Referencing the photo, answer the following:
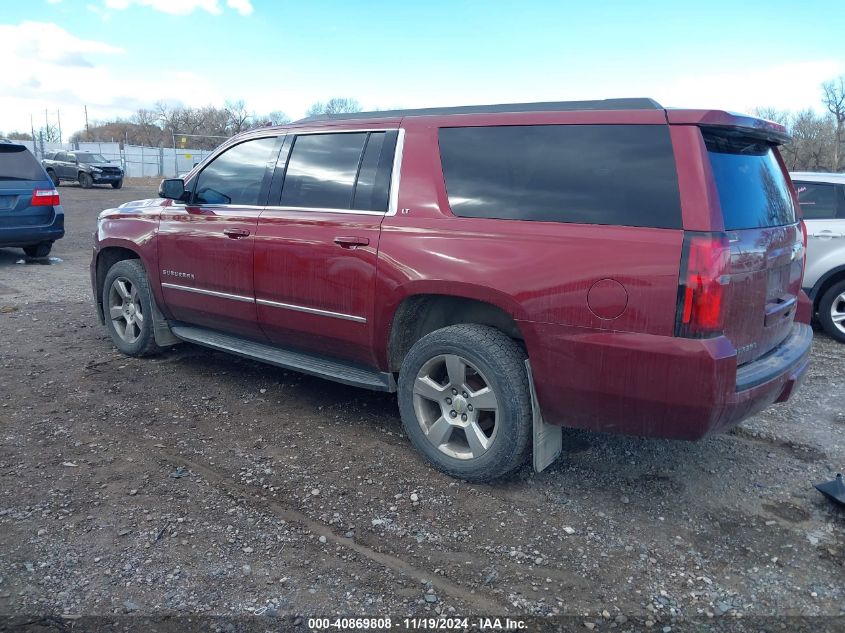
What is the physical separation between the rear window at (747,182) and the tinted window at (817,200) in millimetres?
4166

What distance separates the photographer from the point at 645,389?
3.12 metres

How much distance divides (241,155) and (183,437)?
196 cm

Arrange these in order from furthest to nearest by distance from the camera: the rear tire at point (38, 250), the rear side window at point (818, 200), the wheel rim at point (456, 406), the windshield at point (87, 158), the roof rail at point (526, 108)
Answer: the windshield at point (87, 158)
the rear tire at point (38, 250)
the rear side window at point (818, 200)
the wheel rim at point (456, 406)
the roof rail at point (526, 108)

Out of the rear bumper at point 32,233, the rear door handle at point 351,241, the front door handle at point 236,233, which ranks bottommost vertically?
the rear bumper at point 32,233

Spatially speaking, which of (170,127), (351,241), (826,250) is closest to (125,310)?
(351,241)

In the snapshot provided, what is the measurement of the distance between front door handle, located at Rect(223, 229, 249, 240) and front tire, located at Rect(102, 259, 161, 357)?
3.70 feet

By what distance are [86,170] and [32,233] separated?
74.4ft

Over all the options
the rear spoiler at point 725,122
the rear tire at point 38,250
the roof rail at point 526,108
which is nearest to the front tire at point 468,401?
the roof rail at point 526,108

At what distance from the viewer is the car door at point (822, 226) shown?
716cm

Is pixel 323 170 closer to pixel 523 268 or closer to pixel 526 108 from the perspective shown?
pixel 526 108

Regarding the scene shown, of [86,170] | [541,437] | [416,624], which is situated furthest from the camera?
[86,170]

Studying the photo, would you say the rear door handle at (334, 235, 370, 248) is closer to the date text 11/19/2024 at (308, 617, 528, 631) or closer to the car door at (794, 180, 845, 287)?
the date text 11/19/2024 at (308, 617, 528, 631)

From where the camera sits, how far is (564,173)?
343 centimetres

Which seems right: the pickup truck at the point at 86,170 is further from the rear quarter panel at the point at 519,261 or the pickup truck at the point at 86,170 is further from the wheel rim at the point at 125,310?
the rear quarter panel at the point at 519,261
